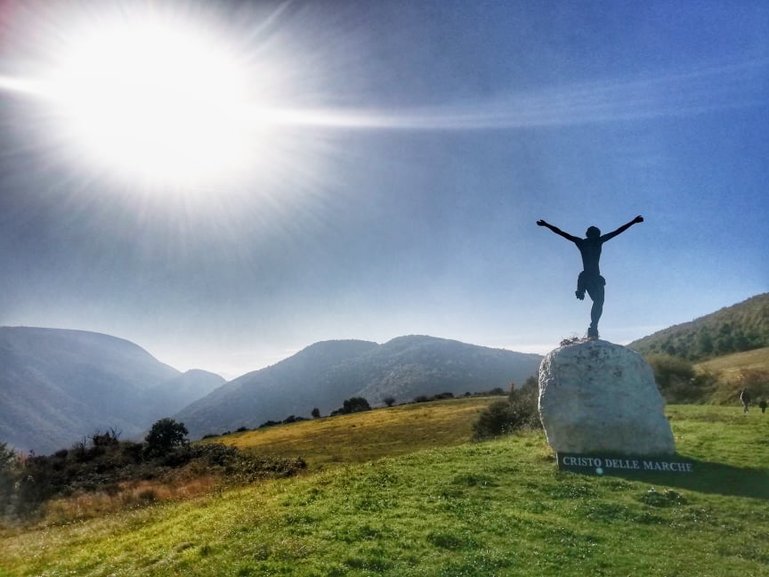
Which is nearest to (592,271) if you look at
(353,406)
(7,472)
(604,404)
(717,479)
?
(604,404)

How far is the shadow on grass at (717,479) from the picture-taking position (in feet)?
63.0

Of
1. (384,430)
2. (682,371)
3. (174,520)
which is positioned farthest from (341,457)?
(682,371)

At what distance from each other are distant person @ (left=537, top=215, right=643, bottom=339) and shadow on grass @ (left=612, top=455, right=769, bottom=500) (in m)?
7.27

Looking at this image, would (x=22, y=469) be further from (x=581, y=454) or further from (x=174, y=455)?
(x=581, y=454)

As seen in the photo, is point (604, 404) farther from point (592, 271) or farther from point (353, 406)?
point (353, 406)

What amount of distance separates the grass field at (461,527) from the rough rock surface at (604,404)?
1.86 m

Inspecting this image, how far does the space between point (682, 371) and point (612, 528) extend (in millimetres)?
56784

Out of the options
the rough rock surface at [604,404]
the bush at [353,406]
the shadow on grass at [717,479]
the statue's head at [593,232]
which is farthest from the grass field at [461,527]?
the bush at [353,406]

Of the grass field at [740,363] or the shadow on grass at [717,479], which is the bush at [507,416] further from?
the grass field at [740,363]

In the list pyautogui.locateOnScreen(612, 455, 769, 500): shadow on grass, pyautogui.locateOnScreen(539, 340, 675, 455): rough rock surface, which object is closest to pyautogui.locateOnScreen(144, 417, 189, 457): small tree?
pyautogui.locateOnScreen(539, 340, 675, 455): rough rock surface

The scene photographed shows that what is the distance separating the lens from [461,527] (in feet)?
53.7

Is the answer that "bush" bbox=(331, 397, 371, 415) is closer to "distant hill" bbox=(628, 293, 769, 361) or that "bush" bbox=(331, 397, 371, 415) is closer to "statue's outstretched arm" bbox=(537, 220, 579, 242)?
"distant hill" bbox=(628, 293, 769, 361)

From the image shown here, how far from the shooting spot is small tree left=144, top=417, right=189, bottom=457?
70450 millimetres

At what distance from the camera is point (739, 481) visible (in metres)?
20.2
